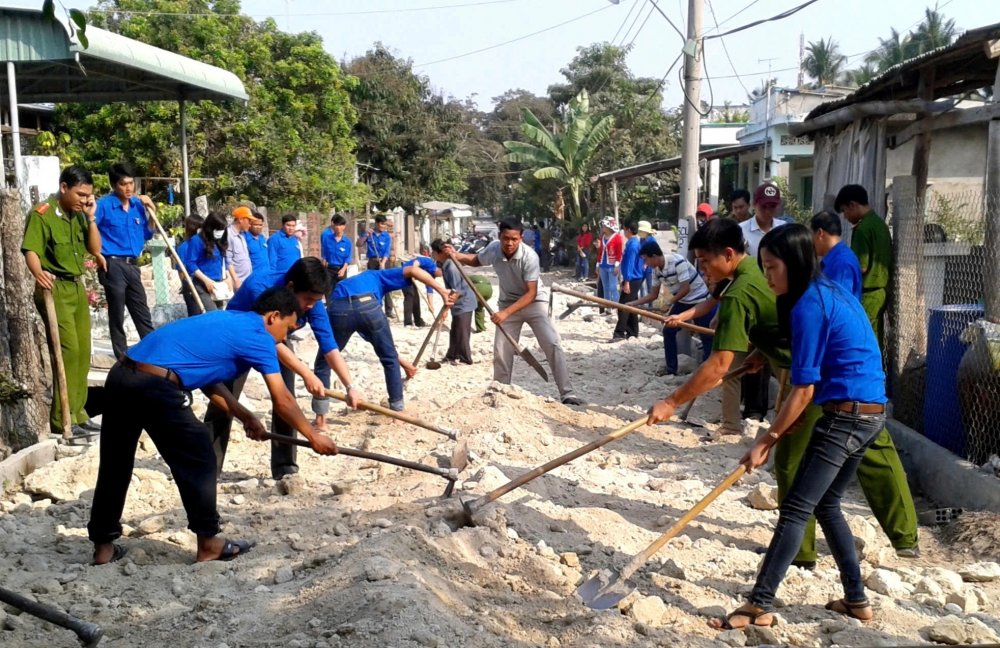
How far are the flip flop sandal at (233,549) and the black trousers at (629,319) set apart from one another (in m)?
9.13

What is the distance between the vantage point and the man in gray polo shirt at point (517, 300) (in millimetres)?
8547

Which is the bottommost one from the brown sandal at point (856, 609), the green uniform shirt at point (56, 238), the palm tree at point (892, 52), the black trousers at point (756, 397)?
the brown sandal at point (856, 609)

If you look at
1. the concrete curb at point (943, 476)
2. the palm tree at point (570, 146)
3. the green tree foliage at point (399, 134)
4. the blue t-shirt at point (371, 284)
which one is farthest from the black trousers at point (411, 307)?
the green tree foliage at point (399, 134)

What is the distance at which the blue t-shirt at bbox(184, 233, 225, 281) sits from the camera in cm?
1004

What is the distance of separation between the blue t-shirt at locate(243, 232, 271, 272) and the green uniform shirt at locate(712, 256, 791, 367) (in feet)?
24.6

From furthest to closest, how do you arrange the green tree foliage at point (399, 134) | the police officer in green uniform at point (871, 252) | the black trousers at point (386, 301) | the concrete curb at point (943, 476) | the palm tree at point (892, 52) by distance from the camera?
the palm tree at point (892, 52) → the green tree foliage at point (399, 134) → the black trousers at point (386, 301) → the police officer in green uniform at point (871, 252) → the concrete curb at point (943, 476)

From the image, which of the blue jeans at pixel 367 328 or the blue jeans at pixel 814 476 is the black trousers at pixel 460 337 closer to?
the blue jeans at pixel 367 328

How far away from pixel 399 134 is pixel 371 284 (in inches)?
956

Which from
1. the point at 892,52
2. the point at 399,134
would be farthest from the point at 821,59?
the point at 399,134

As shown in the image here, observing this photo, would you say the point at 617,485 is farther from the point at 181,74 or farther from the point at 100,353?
the point at 181,74

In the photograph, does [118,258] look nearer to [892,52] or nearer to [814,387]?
[814,387]

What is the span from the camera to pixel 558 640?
382cm

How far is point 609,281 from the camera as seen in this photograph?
16.3 meters

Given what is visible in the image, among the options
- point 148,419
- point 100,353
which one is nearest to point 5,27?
point 100,353
